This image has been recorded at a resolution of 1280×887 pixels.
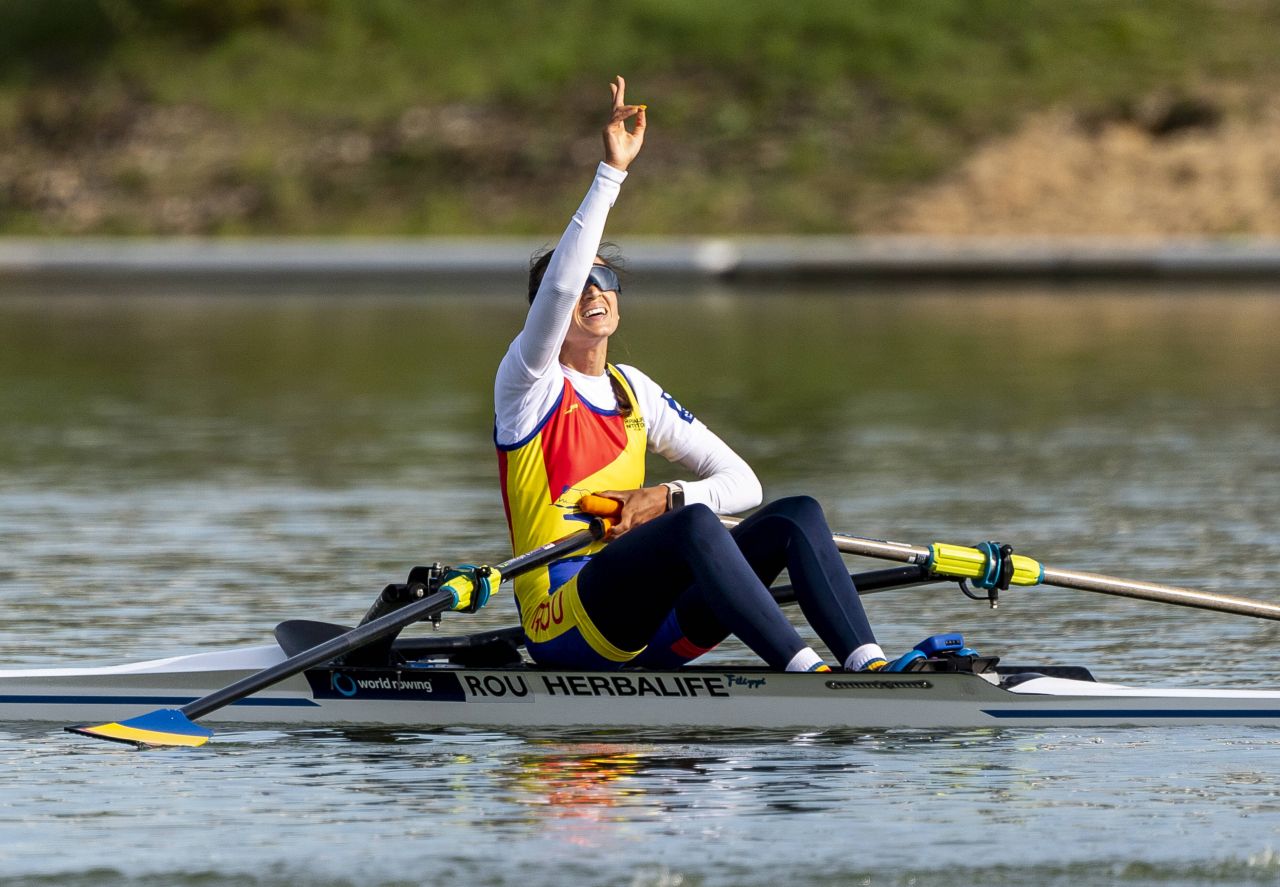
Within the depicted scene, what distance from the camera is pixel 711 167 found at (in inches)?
1625

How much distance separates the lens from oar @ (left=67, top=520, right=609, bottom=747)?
7883 mm

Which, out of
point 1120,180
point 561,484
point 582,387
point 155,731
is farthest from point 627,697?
point 1120,180

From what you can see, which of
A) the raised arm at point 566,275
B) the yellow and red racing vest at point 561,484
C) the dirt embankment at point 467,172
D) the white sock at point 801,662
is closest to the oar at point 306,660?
the yellow and red racing vest at point 561,484

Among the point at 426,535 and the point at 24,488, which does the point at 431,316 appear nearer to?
the point at 24,488

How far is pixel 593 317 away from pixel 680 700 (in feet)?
3.88

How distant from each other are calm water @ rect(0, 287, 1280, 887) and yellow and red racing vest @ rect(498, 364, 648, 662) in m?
0.38

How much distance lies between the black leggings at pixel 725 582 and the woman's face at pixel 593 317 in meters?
0.63

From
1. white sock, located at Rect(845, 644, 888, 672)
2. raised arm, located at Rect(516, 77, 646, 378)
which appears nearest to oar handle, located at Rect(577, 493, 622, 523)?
raised arm, located at Rect(516, 77, 646, 378)

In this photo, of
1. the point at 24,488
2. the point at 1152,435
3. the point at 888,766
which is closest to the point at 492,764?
the point at 888,766

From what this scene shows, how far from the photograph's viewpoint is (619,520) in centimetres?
791

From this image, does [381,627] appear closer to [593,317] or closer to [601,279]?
[593,317]

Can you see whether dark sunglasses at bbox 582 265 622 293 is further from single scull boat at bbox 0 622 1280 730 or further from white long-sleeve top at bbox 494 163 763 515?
single scull boat at bbox 0 622 1280 730

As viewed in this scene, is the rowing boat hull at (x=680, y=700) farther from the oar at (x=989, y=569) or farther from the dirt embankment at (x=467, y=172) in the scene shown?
the dirt embankment at (x=467, y=172)

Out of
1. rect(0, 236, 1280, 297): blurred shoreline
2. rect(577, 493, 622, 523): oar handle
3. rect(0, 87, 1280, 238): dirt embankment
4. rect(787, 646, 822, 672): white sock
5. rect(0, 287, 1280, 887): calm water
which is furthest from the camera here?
rect(0, 87, 1280, 238): dirt embankment
